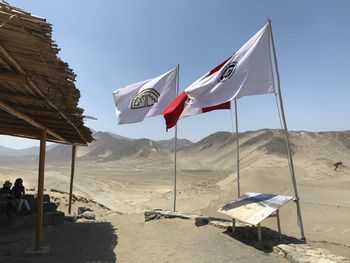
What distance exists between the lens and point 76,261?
24.3 feet

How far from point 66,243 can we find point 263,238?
425cm

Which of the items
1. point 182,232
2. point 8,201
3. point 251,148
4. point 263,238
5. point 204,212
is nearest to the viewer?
point 263,238

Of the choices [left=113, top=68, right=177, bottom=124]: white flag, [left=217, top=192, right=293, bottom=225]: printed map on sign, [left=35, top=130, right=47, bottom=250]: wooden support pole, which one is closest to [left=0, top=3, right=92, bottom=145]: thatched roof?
[left=35, top=130, right=47, bottom=250]: wooden support pole

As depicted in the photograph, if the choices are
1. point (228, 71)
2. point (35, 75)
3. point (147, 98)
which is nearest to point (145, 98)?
point (147, 98)


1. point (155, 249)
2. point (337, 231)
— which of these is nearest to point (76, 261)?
point (155, 249)

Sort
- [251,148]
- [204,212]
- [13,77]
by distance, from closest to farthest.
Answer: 1. [13,77]
2. [204,212]
3. [251,148]

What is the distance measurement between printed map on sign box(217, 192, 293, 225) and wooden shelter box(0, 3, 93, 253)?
3.97 meters

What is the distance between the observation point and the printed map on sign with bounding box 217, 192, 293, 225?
8.15 meters

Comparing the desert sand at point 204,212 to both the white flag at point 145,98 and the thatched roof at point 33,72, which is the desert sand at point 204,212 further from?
the white flag at point 145,98

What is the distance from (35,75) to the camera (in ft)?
17.6

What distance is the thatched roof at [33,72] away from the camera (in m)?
4.12

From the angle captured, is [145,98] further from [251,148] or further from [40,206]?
[251,148]

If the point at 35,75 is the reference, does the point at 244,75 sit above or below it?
above

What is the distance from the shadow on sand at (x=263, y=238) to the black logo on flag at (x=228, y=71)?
3402 mm
